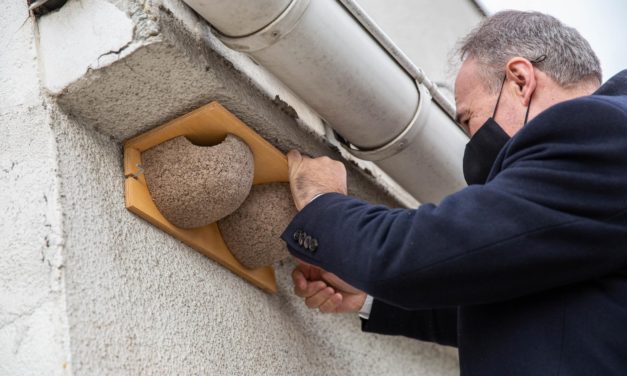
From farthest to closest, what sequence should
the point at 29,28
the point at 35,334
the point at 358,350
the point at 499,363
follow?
1. the point at 358,350
2. the point at 29,28
3. the point at 499,363
4. the point at 35,334

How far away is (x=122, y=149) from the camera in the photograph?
5.00 feet

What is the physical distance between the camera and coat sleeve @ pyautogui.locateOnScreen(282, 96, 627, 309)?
1.26 meters

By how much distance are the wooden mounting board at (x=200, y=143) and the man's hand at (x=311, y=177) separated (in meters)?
0.03

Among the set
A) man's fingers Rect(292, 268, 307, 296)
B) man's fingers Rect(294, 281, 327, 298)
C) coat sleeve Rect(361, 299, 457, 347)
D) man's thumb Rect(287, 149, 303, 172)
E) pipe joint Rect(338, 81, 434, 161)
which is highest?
man's thumb Rect(287, 149, 303, 172)

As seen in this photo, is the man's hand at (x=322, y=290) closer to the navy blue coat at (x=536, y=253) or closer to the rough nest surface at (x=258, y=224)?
the rough nest surface at (x=258, y=224)

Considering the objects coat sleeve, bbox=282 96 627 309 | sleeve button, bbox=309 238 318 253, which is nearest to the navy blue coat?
coat sleeve, bbox=282 96 627 309

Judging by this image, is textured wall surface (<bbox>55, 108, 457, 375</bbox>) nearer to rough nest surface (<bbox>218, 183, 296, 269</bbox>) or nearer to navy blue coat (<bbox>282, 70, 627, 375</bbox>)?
rough nest surface (<bbox>218, 183, 296, 269</bbox>)

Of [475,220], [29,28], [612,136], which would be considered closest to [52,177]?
[29,28]

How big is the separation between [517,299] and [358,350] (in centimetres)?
71

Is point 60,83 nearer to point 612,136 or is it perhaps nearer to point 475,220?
point 475,220

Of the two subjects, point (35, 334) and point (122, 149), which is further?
point (122, 149)

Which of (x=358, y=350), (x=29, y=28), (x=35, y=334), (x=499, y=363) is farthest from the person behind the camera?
(x=358, y=350)

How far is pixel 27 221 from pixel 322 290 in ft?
2.31

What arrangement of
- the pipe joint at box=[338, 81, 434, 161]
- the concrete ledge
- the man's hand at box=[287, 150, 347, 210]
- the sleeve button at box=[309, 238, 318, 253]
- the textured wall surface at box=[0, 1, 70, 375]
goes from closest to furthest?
1. the textured wall surface at box=[0, 1, 70, 375]
2. the concrete ledge
3. the sleeve button at box=[309, 238, 318, 253]
4. the man's hand at box=[287, 150, 347, 210]
5. the pipe joint at box=[338, 81, 434, 161]
